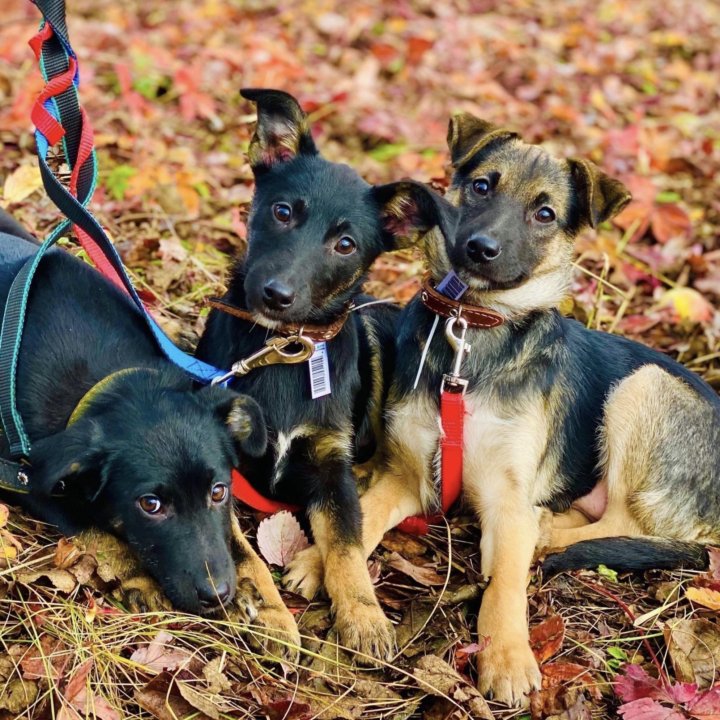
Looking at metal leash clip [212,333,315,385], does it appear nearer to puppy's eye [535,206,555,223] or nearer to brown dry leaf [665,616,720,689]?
puppy's eye [535,206,555,223]

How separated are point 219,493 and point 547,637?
5.39ft

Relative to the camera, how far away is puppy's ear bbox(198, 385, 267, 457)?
3.93 m

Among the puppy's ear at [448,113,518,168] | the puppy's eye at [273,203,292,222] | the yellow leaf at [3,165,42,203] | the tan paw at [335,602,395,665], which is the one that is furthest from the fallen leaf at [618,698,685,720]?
the yellow leaf at [3,165,42,203]

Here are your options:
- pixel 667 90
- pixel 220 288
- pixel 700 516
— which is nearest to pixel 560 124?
pixel 667 90

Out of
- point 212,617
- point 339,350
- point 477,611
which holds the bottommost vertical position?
point 477,611

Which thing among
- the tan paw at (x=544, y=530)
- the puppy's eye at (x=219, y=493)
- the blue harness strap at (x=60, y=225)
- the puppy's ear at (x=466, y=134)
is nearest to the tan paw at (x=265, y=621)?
the puppy's eye at (x=219, y=493)

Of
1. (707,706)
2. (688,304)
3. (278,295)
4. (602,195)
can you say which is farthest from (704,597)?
(688,304)

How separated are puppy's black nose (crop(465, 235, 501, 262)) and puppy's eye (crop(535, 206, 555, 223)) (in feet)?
1.46

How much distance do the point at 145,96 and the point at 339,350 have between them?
5456 mm

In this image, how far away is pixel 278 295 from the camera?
4.10 m

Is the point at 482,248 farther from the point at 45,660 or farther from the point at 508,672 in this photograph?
the point at 45,660

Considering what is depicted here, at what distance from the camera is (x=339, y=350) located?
4.61 metres

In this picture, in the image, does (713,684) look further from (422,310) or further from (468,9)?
(468,9)

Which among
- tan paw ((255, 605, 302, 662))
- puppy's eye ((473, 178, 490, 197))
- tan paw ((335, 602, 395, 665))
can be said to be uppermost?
puppy's eye ((473, 178, 490, 197))
